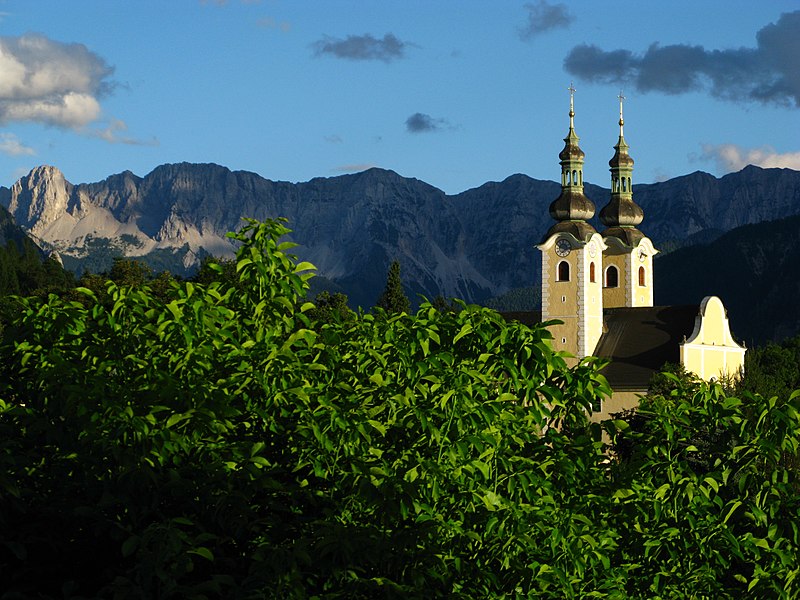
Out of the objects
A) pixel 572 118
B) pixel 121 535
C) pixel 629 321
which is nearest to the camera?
pixel 121 535

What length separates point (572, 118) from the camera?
99875mm

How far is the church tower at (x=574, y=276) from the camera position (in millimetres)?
90562

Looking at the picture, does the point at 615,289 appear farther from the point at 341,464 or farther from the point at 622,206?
the point at 341,464

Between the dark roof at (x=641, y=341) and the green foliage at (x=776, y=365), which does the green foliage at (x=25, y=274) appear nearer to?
the green foliage at (x=776, y=365)

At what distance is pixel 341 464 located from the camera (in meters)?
14.4

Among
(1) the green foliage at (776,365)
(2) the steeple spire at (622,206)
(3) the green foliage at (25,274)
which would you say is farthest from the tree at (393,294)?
(3) the green foliage at (25,274)

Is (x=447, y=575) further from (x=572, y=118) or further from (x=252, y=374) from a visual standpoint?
(x=572, y=118)

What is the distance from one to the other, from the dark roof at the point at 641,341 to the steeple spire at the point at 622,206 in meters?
7.36

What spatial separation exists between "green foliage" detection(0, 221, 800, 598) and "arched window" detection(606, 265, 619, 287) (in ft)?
265

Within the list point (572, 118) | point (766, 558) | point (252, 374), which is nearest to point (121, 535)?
point (252, 374)

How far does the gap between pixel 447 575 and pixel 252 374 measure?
291 centimetres

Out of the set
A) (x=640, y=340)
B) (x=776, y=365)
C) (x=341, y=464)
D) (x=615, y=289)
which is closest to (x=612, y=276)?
(x=615, y=289)

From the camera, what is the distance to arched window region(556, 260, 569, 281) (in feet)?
303

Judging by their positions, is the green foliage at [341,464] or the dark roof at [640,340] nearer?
the green foliage at [341,464]
